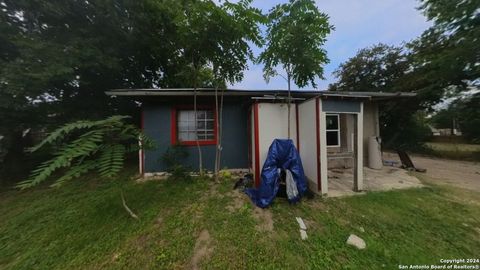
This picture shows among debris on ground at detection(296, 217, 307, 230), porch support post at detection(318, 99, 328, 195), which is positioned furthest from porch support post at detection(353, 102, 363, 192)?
debris on ground at detection(296, 217, 307, 230)

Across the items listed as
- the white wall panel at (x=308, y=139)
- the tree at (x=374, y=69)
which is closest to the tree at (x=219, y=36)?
the white wall panel at (x=308, y=139)

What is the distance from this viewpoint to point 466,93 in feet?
33.0

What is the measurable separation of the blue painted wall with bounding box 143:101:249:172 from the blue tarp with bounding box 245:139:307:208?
1.85 metres

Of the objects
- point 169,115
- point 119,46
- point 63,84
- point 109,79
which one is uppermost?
point 119,46

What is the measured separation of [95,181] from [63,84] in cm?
362

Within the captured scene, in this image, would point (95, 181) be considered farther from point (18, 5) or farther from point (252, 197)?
point (18, 5)

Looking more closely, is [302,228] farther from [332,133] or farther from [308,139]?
[332,133]

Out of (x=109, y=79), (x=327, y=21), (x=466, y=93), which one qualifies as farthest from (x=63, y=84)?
(x=466, y=93)

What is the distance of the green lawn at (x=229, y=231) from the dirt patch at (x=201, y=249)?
0.05ft

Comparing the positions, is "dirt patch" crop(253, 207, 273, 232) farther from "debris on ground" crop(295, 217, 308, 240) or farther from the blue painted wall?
the blue painted wall

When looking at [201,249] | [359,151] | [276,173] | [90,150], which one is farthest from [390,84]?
[90,150]

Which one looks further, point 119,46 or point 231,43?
point 119,46

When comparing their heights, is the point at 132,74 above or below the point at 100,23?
below

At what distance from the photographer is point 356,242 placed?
2.83 meters
